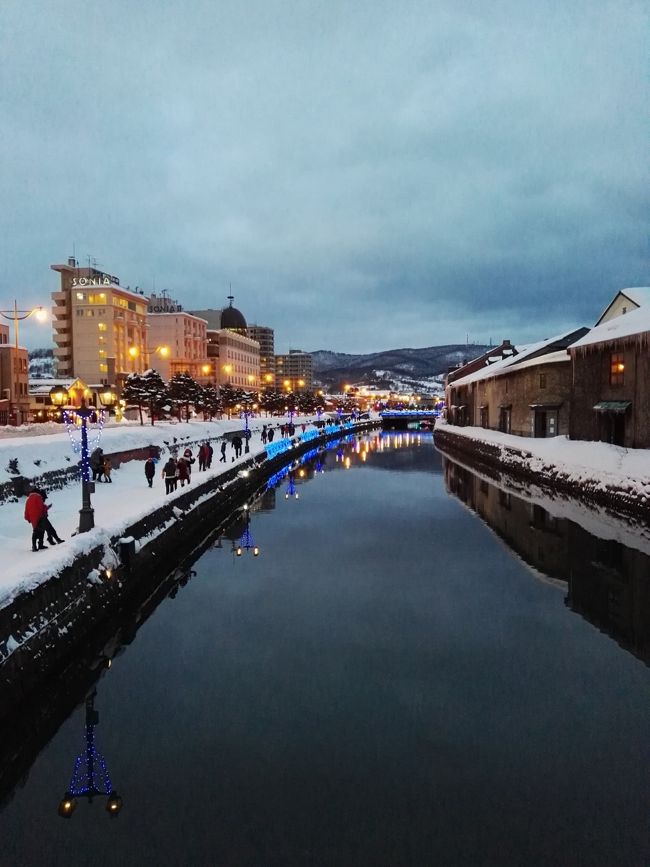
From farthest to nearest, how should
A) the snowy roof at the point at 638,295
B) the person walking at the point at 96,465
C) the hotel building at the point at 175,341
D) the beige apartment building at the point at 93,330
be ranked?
the hotel building at the point at 175,341, the beige apartment building at the point at 93,330, the snowy roof at the point at 638,295, the person walking at the point at 96,465

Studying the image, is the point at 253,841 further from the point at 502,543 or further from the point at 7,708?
the point at 502,543

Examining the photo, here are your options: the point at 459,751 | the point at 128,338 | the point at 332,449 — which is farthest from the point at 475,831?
the point at 128,338

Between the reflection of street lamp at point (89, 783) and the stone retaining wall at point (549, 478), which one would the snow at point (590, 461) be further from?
the reflection of street lamp at point (89, 783)

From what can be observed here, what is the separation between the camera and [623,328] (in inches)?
1362

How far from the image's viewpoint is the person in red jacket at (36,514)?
14852mm

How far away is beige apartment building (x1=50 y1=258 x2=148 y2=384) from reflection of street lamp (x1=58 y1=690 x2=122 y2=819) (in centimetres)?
8843

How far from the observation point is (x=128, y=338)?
323ft

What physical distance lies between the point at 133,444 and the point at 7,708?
103ft

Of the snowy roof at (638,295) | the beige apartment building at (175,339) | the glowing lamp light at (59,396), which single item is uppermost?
the beige apartment building at (175,339)


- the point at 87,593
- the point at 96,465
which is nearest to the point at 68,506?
the point at 96,465

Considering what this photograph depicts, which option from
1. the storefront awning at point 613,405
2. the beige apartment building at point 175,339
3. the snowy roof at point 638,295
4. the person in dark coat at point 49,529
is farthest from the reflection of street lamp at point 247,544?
the beige apartment building at point 175,339

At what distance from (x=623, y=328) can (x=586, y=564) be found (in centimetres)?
2093

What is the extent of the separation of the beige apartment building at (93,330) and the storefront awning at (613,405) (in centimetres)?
7478

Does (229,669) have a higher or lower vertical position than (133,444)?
lower
